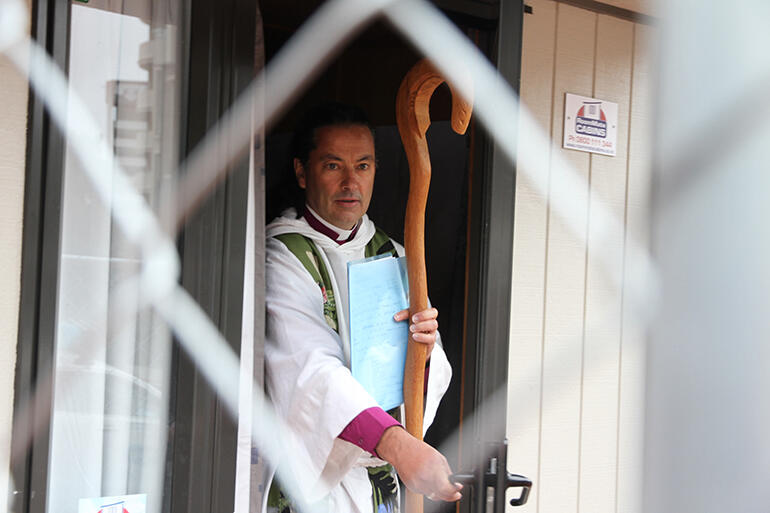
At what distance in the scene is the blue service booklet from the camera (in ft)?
5.69

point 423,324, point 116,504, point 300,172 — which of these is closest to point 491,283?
point 423,324

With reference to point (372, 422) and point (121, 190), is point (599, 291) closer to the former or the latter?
point (372, 422)

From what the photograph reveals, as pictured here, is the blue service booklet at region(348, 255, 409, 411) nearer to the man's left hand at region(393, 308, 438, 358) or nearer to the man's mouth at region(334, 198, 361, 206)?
the man's left hand at region(393, 308, 438, 358)

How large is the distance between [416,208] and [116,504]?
2.83ft

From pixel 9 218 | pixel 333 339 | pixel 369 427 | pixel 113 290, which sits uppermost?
pixel 9 218

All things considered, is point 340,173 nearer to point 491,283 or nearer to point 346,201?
point 346,201

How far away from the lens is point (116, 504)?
152 centimetres

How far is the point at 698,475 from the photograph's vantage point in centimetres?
22

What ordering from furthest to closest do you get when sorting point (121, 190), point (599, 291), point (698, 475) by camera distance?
1. point (599, 291)
2. point (121, 190)
3. point (698, 475)

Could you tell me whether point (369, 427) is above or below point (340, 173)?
below

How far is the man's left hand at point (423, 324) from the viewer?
176 cm

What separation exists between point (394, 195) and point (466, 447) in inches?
38.4

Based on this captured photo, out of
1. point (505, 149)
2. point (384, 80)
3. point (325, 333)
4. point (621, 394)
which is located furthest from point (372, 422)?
point (384, 80)

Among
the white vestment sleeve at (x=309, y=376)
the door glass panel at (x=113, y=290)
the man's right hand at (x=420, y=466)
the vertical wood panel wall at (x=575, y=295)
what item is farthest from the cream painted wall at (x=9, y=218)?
the vertical wood panel wall at (x=575, y=295)
